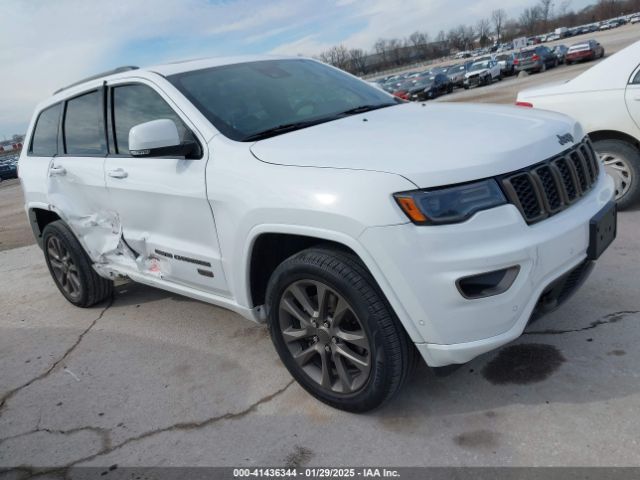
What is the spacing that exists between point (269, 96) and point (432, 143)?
4.39 feet

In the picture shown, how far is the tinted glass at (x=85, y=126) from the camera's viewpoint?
4.03m

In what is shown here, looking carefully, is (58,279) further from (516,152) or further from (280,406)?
(516,152)

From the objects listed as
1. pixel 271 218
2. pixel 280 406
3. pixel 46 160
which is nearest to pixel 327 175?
pixel 271 218

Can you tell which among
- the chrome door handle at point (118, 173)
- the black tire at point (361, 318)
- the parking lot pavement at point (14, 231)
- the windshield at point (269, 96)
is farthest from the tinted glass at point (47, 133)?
the parking lot pavement at point (14, 231)

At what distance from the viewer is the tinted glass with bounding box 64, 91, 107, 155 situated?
13.2 feet

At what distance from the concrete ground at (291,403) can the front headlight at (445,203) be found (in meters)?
1.06

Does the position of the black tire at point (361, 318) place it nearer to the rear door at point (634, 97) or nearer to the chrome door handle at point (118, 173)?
the chrome door handle at point (118, 173)

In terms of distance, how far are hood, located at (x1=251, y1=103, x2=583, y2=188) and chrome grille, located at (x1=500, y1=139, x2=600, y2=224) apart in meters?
0.05

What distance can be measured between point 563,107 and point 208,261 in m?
3.98

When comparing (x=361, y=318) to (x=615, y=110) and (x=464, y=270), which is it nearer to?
(x=464, y=270)

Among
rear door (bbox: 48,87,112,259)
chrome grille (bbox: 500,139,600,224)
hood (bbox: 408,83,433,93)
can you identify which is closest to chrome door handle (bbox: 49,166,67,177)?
rear door (bbox: 48,87,112,259)

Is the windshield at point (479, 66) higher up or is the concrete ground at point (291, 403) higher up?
the concrete ground at point (291, 403)

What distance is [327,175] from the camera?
8.20 feet

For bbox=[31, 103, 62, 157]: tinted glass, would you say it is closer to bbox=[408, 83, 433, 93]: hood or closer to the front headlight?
the front headlight
